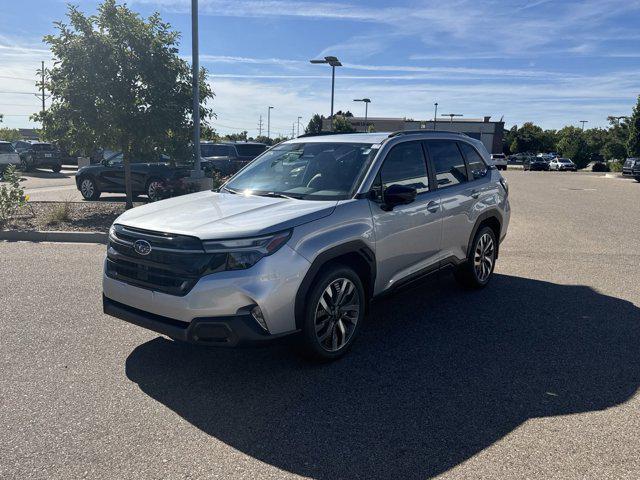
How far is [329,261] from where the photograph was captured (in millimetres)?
4020

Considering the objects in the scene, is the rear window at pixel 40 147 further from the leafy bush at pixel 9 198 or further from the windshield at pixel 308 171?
the windshield at pixel 308 171

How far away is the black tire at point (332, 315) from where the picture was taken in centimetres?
383

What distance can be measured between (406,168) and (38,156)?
28.4 meters

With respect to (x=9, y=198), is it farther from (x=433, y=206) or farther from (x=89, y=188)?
(x=433, y=206)

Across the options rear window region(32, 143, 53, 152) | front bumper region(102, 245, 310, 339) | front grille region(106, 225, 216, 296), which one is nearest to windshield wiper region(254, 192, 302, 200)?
front bumper region(102, 245, 310, 339)

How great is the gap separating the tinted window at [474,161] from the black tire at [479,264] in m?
0.67

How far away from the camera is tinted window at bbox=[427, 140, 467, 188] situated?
5445 mm

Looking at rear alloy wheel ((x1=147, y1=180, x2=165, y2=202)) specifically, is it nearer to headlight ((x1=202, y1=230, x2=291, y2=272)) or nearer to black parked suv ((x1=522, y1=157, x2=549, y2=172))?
headlight ((x1=202, y1=230, x2=291, y2=272))

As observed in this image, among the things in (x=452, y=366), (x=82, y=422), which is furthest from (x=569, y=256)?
(x=82, y=422)

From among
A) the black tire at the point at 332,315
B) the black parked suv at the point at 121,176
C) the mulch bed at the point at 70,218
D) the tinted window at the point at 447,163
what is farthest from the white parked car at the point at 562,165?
the black tire at the point at 332,315

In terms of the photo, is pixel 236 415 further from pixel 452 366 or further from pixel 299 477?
pixel 452 366

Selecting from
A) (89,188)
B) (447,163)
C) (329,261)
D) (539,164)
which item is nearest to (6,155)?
(89,188)

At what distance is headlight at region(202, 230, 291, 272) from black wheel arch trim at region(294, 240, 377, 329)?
0.38m

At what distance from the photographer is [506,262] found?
8117 mm
